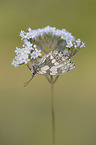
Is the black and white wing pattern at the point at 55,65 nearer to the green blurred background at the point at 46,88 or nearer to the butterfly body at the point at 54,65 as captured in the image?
the butterfly body at the point at 54,65

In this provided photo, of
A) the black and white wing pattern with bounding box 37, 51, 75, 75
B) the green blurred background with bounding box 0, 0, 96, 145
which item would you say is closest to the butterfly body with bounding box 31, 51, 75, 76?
the black and white wing pattern with bounding box 37, 51, 75, 75

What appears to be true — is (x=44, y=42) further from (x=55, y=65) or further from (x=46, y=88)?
(x=46, y=88)

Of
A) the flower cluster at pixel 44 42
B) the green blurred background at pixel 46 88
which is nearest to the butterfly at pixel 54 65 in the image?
the flower cluster at pixel 44 42

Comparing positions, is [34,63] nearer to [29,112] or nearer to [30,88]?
[29,112]

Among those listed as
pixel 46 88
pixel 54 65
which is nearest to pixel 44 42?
pixel 54 65

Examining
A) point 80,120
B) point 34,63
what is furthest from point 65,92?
point 34,63

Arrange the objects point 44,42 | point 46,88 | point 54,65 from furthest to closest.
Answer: point 46,88, point 44,42, point 54,65

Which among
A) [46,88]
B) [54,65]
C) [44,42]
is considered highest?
[44,42]
